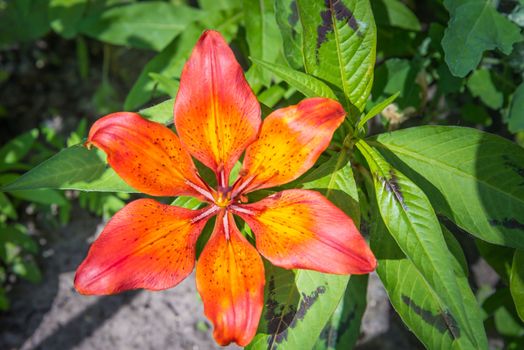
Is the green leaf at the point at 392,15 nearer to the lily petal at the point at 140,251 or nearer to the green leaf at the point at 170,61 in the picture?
the green leaf at the point at 170,61

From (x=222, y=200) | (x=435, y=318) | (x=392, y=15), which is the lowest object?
(x=435, y=318)

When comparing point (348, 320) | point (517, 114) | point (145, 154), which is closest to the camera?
point (145, 154)

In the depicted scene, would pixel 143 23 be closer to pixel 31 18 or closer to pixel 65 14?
pixel 65 14

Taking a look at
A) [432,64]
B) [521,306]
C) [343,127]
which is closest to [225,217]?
[343,127]

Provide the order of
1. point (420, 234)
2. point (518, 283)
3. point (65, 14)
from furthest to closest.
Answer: point (65, 14), point (518, 283), point (420, 234)

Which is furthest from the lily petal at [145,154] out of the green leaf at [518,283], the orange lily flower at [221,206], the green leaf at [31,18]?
the green leaf at [31,18]

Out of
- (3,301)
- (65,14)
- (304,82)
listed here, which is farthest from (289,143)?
(3,301)

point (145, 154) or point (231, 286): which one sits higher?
point (145, 154)
